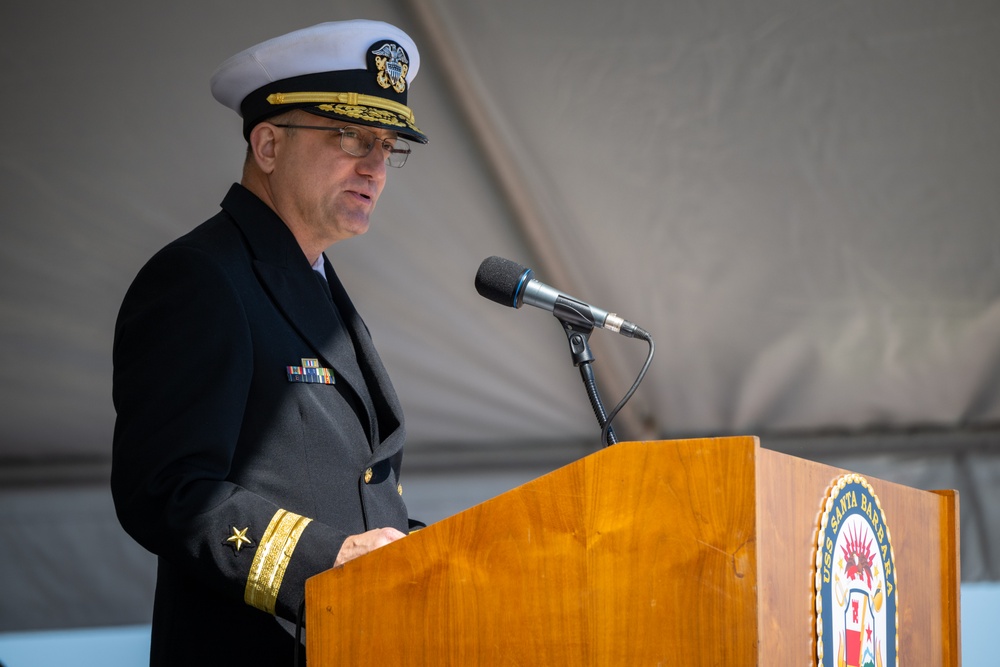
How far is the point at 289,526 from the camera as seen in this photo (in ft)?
4.34

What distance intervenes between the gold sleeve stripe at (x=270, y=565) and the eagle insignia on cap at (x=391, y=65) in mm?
932

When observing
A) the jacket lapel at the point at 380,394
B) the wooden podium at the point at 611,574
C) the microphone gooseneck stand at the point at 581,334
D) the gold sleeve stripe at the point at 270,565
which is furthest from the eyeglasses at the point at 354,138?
the wooden podium at the point at 611,574

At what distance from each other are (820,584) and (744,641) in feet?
0.64


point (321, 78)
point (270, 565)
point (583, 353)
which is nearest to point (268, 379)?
point (270, 565)

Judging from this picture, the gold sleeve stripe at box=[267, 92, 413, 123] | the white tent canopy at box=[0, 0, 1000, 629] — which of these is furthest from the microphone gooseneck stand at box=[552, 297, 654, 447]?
the white tent canopy at box=[0, 0, 1000, 629]

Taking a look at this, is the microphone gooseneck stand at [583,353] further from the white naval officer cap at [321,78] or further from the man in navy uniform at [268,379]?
the white naval officer cap at [321,78]

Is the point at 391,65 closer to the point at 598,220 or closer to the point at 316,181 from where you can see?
the point at 316,181

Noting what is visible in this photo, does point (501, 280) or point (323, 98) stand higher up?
point (323, 98)

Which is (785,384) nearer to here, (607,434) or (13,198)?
(607,434)

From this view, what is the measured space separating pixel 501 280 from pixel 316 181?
424 mm

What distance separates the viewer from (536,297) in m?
1.61

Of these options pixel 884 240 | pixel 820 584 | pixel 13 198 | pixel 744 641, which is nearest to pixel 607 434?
pixel 820 584

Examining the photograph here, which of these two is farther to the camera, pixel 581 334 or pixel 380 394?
pixel 380 394

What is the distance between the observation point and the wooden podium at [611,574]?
1.04 m
